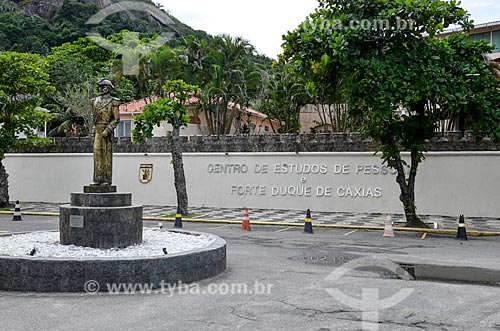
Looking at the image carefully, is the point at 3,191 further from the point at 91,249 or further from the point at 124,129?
the point at 91,249

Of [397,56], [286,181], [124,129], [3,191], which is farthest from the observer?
[124,129]

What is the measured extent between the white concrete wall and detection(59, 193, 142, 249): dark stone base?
14.8 m

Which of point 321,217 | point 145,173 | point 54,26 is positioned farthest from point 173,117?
point 54,26

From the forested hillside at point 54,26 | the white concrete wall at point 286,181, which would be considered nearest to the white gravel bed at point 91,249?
the white concrete wall at point 286,181

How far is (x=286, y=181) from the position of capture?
80.6ft

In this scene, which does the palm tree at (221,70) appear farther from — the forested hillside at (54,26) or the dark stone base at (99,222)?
the forested hillside at (54,26)

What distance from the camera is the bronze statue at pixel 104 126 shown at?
35.2ft

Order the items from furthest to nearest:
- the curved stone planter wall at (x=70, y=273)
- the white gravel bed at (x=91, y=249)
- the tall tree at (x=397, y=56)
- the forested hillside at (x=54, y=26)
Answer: the forested hillside at (x=54, y=26), the tall tree at (x=397, y=56), the white gravel bed at (x=91, y=249), the curved stone planter wall at (x=70, y=273)

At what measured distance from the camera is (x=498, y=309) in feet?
22.6

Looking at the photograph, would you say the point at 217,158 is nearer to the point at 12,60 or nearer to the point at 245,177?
the point at 245,177

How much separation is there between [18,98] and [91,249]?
18703 mm

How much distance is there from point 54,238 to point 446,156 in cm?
1651

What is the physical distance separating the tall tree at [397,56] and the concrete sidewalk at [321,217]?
3.64m

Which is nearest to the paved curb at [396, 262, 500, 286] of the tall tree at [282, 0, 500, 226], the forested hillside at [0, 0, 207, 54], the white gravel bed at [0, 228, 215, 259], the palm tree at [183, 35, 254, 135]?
the white gravel bed at [0, 228, 215, 259]
